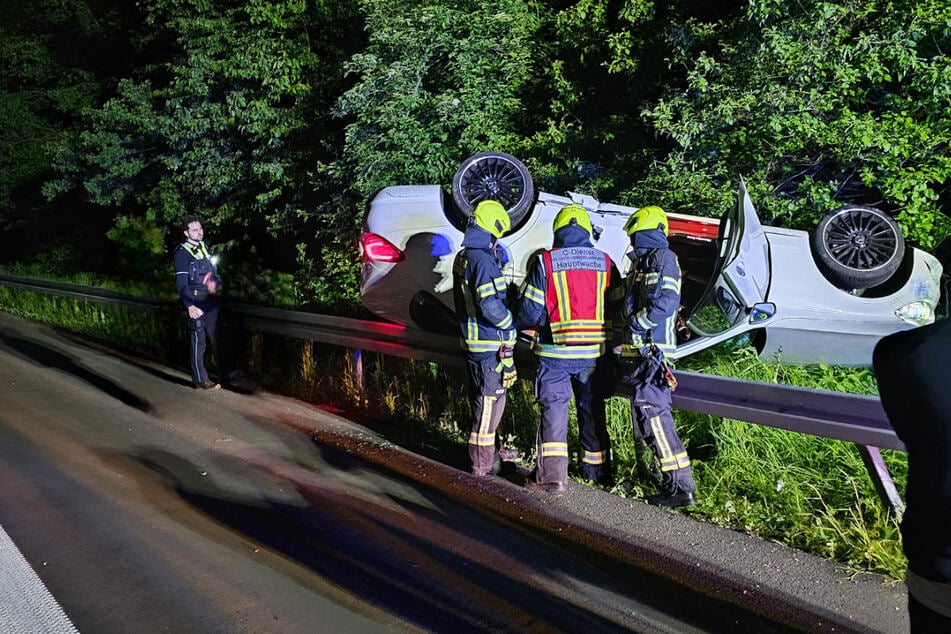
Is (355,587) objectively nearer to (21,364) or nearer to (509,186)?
(509,186)

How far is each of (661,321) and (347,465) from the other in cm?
228

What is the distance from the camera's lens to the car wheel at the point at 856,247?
586 centimetres

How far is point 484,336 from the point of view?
5.16 metres

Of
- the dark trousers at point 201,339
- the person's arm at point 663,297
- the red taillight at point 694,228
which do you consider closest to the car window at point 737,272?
the red taillight at point 694,228

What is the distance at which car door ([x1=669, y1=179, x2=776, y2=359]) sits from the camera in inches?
214

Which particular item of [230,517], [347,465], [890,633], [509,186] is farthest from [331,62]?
[890,633]

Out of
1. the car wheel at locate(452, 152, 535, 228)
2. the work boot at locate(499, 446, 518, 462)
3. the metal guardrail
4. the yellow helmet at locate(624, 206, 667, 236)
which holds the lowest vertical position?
the work boot at locate(499, 446, 518, 462)

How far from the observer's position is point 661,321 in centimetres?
475

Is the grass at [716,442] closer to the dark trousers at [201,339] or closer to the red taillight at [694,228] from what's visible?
the dark trousers at [201,339]

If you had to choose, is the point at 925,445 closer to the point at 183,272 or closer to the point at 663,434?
the point at 663,434

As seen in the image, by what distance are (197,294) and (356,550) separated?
4.70 metres

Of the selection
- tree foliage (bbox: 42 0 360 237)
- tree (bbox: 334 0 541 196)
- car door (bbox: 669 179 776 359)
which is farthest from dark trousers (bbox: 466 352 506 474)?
tree foliage (bbox: 42 0 360 237)

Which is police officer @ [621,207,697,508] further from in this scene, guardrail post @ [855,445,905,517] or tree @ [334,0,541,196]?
tree @ [334,0,541,196]

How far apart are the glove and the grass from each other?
2.30 ft
